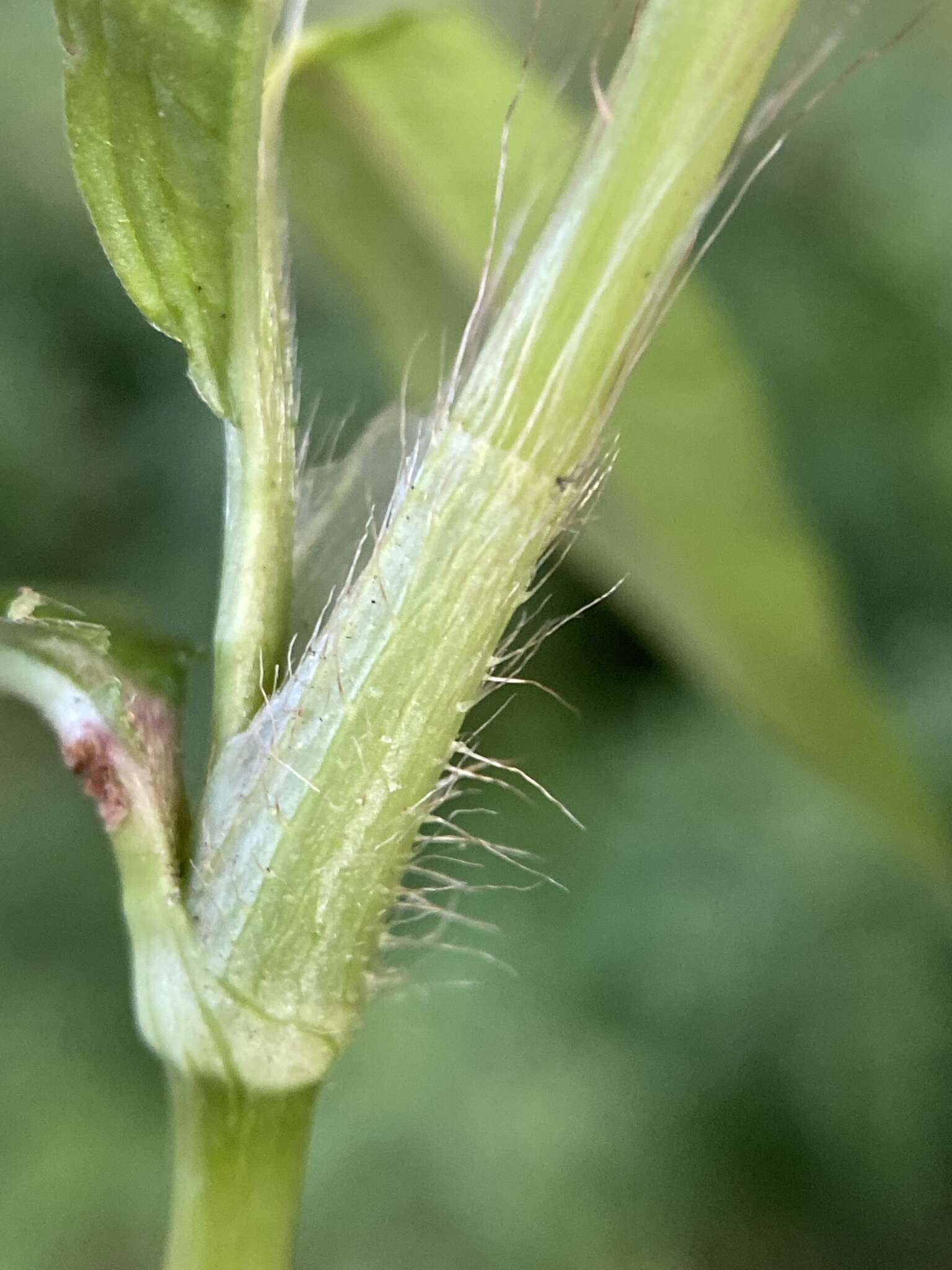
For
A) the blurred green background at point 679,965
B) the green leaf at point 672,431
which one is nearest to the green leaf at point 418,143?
the green leaf at point 672,431

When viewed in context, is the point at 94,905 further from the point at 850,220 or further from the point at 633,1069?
the point at 850,220

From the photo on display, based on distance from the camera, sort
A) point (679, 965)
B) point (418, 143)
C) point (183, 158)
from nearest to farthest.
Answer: point (183, 158)
point (418, 143)
point (679, 965)

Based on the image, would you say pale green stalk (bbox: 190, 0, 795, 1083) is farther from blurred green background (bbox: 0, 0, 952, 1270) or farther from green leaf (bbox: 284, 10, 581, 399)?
blurred green background (bbox: 0, 0, 952, 1270)

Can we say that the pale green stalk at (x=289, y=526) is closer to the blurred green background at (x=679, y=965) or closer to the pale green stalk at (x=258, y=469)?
the pale green stalk at (x=258, y=469)

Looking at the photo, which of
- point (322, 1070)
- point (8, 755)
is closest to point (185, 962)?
point (322, 1070)

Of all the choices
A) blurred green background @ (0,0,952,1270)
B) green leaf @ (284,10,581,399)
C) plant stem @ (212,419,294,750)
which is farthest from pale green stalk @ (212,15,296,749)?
blurred green background @ (0,0,952,1270)

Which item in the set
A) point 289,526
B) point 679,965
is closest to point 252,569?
point 289,526

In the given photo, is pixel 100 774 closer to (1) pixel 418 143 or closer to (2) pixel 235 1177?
(2) pixel 235 1177
